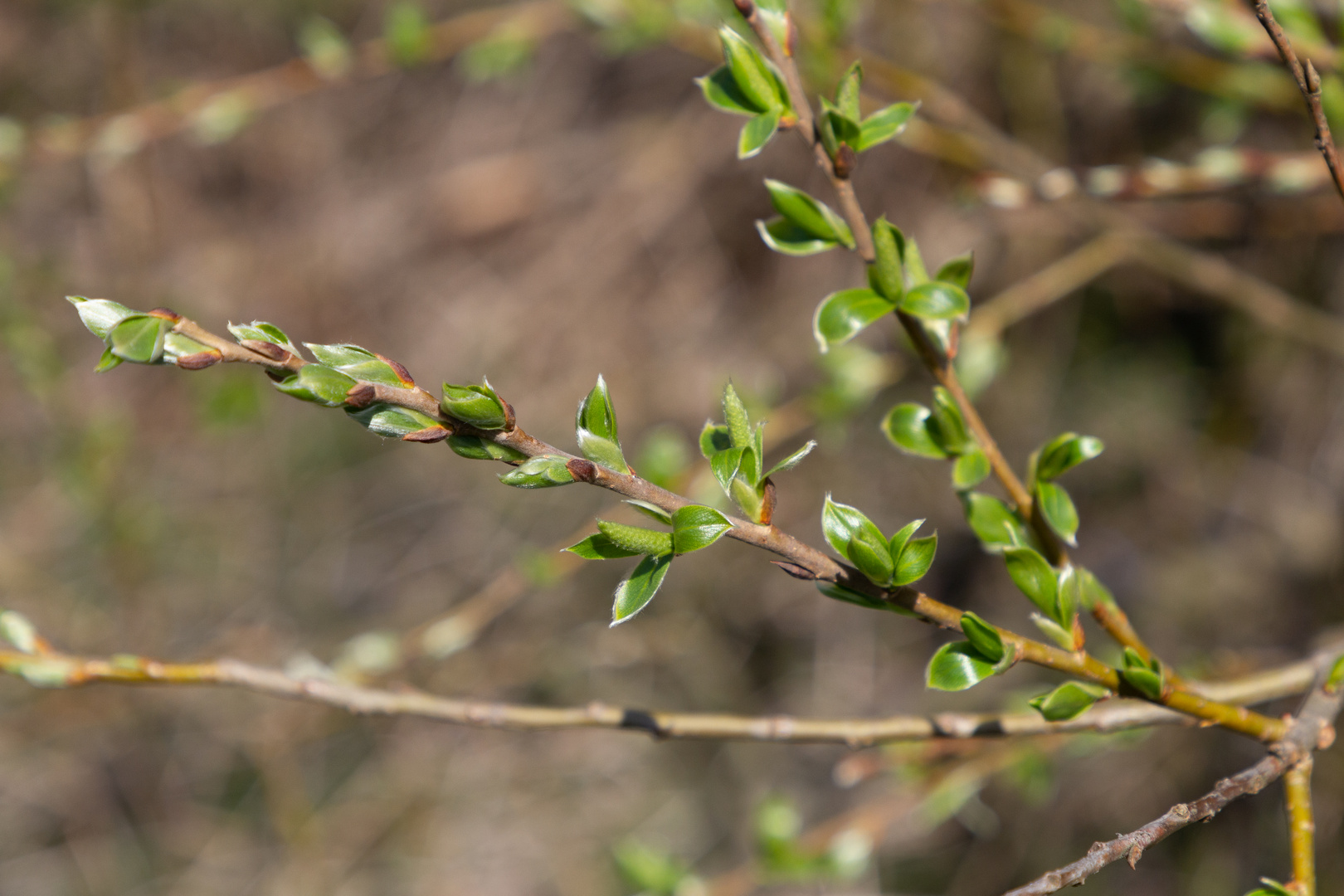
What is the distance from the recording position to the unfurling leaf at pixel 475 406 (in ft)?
1.68

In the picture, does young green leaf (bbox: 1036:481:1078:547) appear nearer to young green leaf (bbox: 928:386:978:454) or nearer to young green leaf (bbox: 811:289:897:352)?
young green leaf (bbox: 928:386:978:454)

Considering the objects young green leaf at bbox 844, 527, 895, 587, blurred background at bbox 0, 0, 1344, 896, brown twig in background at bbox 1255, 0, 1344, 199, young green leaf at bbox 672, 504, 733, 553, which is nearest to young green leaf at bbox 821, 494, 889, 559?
young green leaf at bbox 844, 527, 895, 587

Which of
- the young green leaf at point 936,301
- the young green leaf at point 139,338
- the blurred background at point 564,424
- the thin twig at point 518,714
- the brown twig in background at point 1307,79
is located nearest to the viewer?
the young green leaf at point 139,338

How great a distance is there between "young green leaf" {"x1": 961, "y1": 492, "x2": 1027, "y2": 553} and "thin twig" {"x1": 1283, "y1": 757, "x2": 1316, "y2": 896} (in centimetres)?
28

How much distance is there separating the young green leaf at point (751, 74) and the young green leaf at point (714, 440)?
0.86 feet

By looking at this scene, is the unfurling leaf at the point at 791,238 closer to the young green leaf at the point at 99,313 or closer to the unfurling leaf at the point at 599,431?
the unfurling leaf at the point at 599,431

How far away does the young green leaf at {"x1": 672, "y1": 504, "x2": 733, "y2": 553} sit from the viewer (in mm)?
545

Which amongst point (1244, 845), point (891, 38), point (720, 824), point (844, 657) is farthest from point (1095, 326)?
point (720, 824)

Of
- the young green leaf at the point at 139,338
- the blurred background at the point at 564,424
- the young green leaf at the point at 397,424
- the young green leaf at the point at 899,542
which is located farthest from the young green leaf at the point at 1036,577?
the blurred background at the point at 564,424

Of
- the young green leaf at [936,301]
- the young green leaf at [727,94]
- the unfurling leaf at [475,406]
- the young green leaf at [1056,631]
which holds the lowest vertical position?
the young green leaf at [1056,631]

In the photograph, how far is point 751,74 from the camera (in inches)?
26.5

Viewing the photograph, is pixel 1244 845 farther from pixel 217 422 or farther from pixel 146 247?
pixel 146 247

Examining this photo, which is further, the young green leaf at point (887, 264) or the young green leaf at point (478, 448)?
the young green leaf at point (887, 264)

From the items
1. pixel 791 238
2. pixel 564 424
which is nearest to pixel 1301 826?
pixel 791 238
